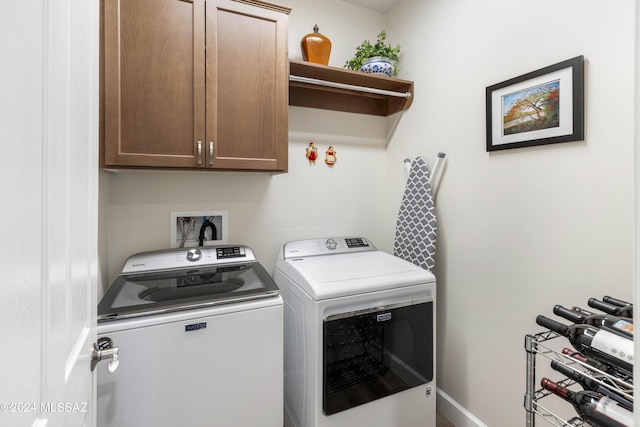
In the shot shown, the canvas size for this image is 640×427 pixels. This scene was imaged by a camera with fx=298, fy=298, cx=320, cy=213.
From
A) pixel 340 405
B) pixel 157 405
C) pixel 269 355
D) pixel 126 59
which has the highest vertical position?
pixel 126 59

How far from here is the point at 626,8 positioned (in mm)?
1097

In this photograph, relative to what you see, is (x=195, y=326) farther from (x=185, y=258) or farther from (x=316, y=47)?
(x=316, y=47)

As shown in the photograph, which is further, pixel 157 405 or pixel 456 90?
pixel 456 90

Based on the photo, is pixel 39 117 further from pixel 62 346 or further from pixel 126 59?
pixel 126 59

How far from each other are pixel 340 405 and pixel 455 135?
162cm

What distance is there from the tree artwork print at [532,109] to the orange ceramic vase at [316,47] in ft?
3.64

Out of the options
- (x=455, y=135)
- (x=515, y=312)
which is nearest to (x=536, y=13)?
(x=455, y=135)

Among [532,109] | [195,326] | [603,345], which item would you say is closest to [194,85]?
[195,326]

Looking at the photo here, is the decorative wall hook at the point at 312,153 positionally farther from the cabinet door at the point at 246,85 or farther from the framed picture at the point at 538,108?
the framed picture at the point at 538,108

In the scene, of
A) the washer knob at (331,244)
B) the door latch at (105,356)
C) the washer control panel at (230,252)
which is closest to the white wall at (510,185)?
the washer knob at (331,244)

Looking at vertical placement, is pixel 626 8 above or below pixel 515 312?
above

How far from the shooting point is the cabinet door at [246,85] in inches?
59.4

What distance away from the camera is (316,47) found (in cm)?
194

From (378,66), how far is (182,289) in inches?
Result: 72.0
